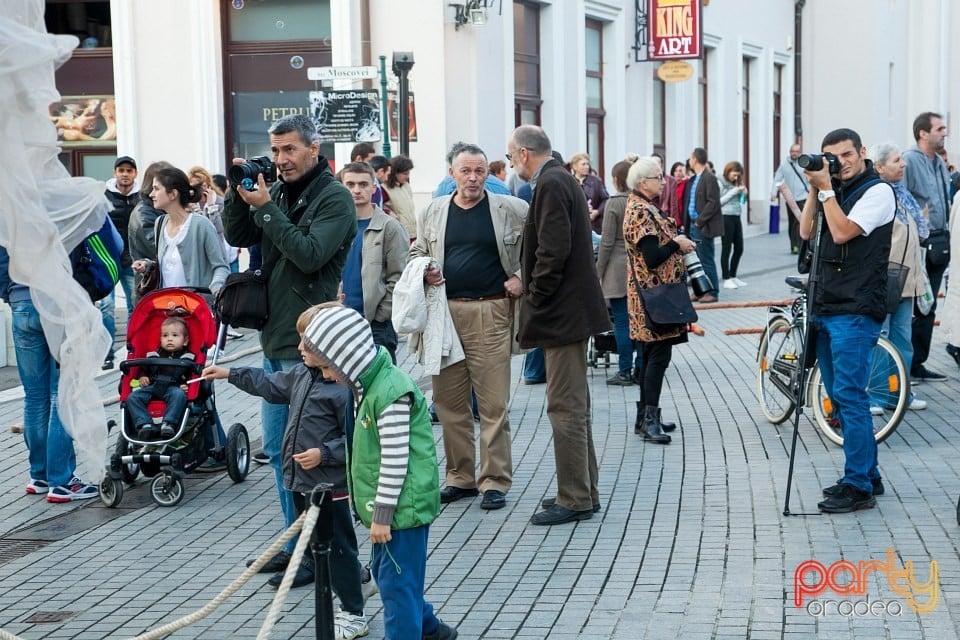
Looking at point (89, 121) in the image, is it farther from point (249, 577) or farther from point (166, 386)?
point (249, 577)

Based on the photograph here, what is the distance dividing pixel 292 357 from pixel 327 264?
1.47 feet

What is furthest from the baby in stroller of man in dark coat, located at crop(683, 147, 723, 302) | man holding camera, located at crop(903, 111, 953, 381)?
man in dark coat, located at crop(683, 147, 723, 302)

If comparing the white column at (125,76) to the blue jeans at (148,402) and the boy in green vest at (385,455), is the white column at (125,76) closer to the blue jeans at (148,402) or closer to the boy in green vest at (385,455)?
the blue jeans at (148,402)

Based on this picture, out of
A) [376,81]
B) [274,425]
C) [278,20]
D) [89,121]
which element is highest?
[278,20]

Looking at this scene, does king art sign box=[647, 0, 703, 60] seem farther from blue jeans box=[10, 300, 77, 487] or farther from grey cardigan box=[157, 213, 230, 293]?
blue jeans box=[10, 300, 77, 487]

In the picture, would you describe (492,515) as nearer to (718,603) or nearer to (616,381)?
(718,603)

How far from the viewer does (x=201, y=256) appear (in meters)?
8.68

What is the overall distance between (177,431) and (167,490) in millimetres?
335

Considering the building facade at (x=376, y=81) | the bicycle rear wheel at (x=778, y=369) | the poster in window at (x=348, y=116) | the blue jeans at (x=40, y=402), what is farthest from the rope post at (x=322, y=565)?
the building facade at (x=376, y=81)

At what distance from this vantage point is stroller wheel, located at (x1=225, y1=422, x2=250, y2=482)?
7977 millimetres

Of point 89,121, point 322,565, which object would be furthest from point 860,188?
point 89,121

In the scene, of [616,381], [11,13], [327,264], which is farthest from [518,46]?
[11,13]

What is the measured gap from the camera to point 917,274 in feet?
31.8

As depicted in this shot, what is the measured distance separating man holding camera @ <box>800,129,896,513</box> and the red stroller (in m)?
3.46
